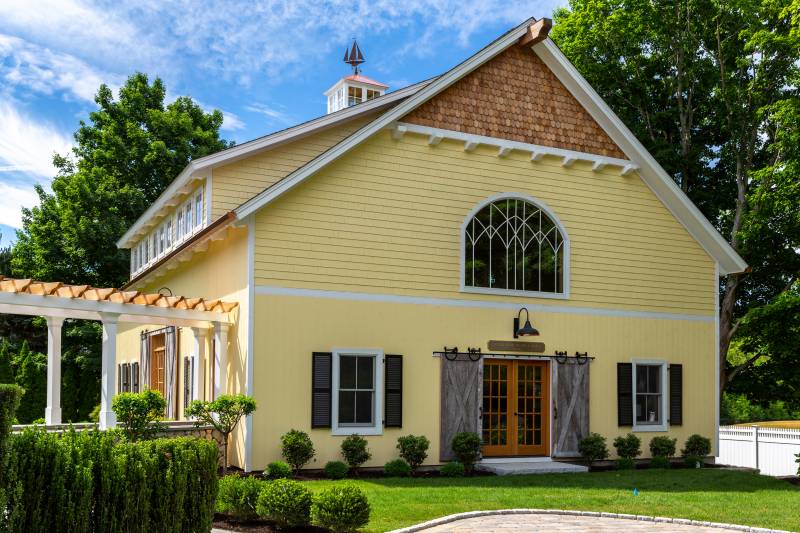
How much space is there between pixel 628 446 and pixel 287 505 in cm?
994

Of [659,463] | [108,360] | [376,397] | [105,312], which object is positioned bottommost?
[659,463]

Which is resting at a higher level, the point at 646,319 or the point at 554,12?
the point at 554,12

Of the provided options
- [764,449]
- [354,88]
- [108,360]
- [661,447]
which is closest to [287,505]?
[108,360]

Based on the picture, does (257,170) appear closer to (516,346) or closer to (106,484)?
(516,346)

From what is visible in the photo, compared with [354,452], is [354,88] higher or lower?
higher

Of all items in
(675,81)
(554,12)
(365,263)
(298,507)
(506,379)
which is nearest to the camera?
(298,507)

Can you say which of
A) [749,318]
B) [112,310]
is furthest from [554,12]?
[112,310]

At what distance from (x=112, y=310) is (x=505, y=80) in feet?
27.7

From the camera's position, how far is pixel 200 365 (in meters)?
16.6

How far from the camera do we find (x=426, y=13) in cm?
2092

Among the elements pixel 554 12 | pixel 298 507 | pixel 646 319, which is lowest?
pixel 298 507

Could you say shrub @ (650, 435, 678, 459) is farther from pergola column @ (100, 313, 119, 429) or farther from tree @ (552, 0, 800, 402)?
pergola column @ (100, 313, 119, 429)

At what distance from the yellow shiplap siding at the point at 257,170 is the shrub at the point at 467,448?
249 inches

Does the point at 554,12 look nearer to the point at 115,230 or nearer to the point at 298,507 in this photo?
the point at 115,230
